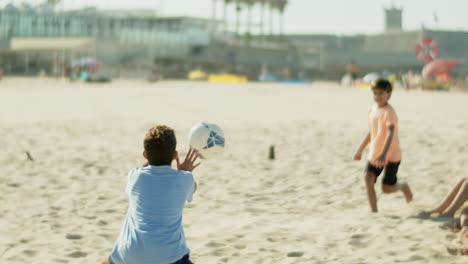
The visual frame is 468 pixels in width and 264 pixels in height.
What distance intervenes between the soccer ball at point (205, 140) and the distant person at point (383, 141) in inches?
66.7

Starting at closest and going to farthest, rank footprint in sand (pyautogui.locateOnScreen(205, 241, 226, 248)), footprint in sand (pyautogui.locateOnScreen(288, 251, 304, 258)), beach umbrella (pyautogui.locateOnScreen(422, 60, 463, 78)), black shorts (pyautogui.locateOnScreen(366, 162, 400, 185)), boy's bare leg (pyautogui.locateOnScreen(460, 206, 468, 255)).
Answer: boy's bare leg (pyautogui.locateOnScreen(460, 206, 468, 255)), footprint in sand (pyautogui.locateOnScreen(288, 251, 304, 258)), footprint in sand (pyautogui.locateOnScreen(205, 241, 226, 248)), black shorts (pyautogui.locateOnScreen(366, 162, 400, 185)), beach umbrella (pyautogui.locateOnScreen(422, 60, 463, 78))

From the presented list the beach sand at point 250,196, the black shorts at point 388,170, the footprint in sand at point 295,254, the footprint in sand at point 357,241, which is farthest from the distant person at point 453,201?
the footprint in sand at point 295,254

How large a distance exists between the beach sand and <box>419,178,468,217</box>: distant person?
15 cm

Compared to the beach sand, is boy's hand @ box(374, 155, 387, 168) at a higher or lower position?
higher

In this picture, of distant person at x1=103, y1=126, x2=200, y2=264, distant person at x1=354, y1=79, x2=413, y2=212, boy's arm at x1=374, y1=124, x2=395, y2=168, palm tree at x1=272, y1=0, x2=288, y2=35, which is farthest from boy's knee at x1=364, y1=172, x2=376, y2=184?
palm tree at x1=272, y1=0, x2=288, y2=35

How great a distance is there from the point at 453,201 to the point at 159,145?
10.3ft

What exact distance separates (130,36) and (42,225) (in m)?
62.2

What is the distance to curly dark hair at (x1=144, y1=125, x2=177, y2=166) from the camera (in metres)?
2.79

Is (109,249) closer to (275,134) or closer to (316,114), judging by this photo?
(275,134)

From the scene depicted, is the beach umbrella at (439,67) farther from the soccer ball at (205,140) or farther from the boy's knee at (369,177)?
the soccer ball at (205,140)

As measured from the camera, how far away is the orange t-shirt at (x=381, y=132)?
5.08 m

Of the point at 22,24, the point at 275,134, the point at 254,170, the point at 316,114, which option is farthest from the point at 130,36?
the point at 254,170

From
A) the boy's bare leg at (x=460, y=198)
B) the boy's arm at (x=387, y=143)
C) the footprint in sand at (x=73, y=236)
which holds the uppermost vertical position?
the boy's arm at (x=387, y=143)

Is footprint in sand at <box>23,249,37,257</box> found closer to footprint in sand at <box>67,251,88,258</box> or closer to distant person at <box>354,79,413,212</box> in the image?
footprint in sand at <box>67,251,88,258</box>
